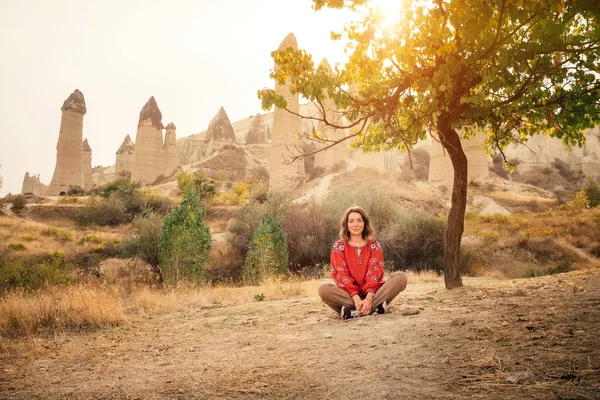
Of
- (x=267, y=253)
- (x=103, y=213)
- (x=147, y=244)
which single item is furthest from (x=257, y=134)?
(x=267, y=253)

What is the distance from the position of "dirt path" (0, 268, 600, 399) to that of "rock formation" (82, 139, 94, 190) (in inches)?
1747

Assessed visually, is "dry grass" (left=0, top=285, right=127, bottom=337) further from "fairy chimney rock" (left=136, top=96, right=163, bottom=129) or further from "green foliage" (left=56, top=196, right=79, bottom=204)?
"fairy chimney rock" (left=136, top=96, right=163, bottom=129)

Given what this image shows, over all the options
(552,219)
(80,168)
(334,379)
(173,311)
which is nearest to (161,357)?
(334,379)

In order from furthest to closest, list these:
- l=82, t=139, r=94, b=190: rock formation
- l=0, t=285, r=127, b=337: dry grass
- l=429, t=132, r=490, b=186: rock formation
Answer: l=82, t=139, r=94, b=190: rock formation → l=429, t=132, r=490, b=186: rock formation → l=0, t=285, r=127, b=337: dry grass

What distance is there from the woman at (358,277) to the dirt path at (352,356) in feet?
0.68

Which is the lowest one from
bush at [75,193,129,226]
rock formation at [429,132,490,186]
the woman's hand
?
the woman's hand

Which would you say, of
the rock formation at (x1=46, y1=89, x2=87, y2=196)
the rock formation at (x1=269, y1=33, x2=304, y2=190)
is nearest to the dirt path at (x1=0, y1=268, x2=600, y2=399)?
the rock formation at (x1=269, y1=33, x2=304, y2=190)

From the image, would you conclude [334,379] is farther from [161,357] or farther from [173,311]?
[173,311]

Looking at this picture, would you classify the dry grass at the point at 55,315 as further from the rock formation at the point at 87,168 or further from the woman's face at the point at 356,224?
the rock formation at the point at 87,168

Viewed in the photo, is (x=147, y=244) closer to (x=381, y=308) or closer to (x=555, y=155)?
(x=381, y=308)

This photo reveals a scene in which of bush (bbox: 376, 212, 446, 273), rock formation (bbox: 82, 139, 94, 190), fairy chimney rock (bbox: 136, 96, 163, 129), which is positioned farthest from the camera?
rock formation (bbox: 82, 139, 94, 190)

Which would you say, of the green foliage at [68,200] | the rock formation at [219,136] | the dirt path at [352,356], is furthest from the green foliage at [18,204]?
the dirt path at [352,356]

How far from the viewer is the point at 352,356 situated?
2867mm

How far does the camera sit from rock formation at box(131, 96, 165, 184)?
1521 inches
